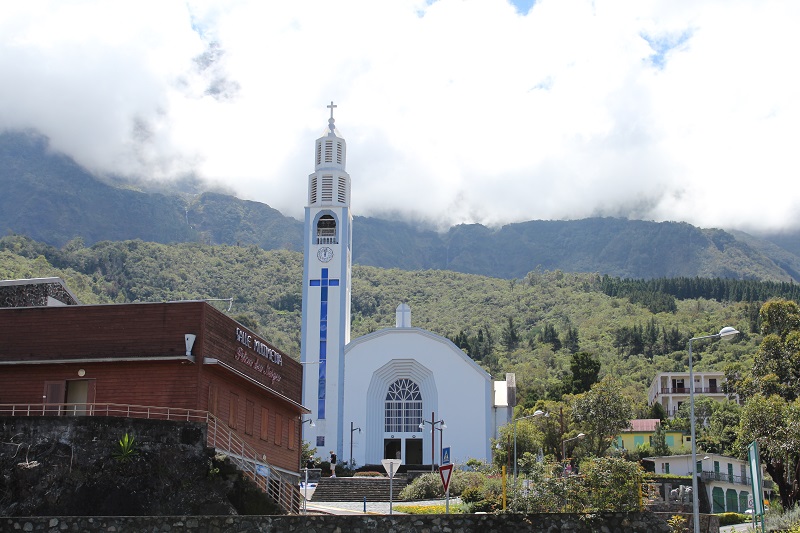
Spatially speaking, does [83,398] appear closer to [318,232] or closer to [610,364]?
[318,232]

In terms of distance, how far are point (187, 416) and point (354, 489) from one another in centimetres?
2374

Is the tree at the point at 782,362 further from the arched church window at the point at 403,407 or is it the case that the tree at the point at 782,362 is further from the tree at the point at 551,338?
the tree at the point at 551,338

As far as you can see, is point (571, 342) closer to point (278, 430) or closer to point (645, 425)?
point (645, 425)

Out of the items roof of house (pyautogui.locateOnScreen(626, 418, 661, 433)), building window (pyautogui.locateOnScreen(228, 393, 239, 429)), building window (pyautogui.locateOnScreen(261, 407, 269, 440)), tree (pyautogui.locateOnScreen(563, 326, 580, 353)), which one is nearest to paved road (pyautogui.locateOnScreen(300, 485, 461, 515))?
building window (pyautogui.locateOnScreen(261, 407, 269, 440))

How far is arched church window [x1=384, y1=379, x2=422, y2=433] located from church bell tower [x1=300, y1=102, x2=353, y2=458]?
3.18 metres

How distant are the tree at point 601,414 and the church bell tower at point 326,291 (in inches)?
651

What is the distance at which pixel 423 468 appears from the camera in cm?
5931

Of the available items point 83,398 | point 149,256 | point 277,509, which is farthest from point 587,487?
point 149,256

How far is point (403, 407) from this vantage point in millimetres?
64500

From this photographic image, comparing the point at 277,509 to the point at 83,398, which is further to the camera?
the point at 83,398

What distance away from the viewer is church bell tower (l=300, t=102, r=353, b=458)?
63.1m

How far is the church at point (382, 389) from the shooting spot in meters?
62.5

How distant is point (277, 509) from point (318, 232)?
43553mm

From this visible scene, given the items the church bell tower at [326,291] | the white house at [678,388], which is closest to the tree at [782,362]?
the church bell tower at [326,291]
